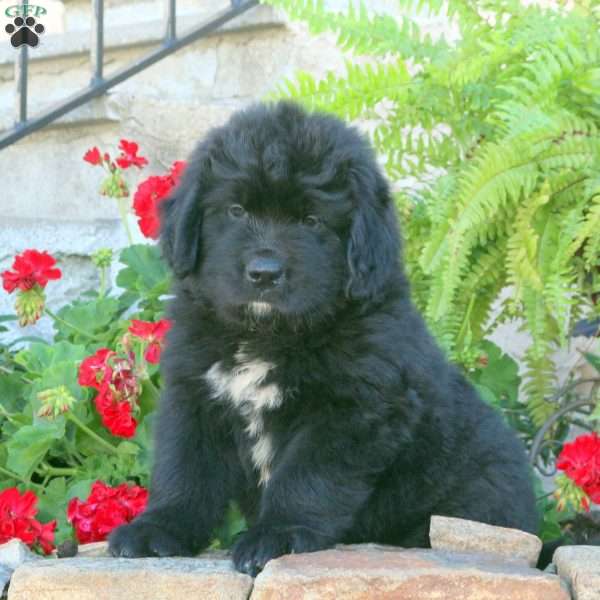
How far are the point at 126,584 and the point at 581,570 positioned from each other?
96cm

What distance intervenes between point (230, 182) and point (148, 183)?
118 cm

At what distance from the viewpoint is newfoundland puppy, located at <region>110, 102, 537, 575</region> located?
9.23 ft


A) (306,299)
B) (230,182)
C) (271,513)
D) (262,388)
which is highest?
(230,182)

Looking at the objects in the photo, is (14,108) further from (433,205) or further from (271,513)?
(271,513)

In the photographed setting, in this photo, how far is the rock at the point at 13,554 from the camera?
2.86 meters

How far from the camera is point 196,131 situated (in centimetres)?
529

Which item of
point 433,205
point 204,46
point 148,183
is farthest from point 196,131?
point 433,205

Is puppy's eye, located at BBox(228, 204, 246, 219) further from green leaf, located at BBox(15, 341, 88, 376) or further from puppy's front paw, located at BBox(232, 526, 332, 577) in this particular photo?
green leaf, located at BBox(15, 341, 88, 376)

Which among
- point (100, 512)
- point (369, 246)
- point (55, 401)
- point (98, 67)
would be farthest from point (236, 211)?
point (98, 67)

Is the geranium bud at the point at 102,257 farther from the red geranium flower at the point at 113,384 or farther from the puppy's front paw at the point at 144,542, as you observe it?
the puppy's front paw at the point at 144,542

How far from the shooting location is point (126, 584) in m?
2.44

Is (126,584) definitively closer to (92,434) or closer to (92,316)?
(92,434)

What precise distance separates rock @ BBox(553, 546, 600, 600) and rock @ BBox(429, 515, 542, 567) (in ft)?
0.35

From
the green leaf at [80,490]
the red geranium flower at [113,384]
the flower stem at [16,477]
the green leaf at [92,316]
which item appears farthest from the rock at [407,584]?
the green leaf at [92,316]
